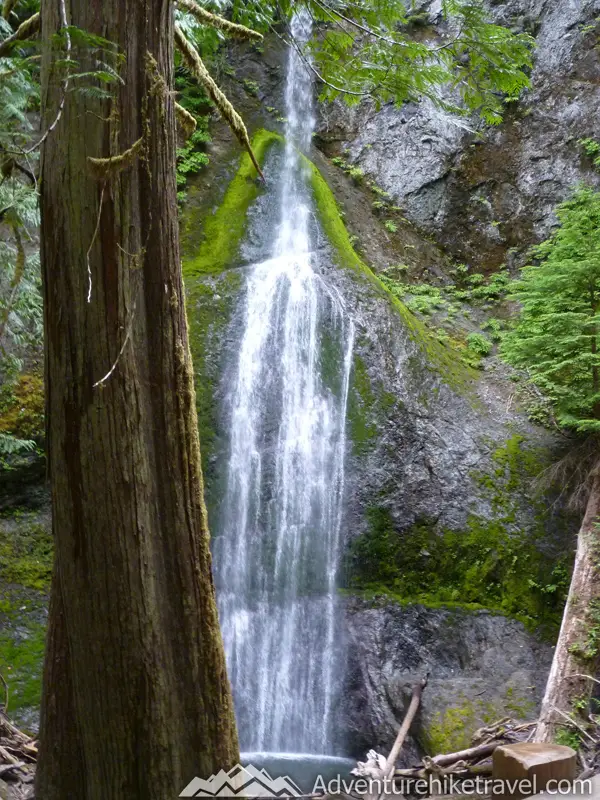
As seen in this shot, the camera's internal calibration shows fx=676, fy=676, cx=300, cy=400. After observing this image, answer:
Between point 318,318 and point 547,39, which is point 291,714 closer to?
point 318,318

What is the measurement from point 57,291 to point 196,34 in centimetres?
460

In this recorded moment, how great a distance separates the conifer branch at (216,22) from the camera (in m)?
3.69

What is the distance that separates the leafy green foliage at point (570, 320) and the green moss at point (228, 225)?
5.33 metres

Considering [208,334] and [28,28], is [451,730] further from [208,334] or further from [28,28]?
[28,28]

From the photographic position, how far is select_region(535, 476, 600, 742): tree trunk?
5.65 meters

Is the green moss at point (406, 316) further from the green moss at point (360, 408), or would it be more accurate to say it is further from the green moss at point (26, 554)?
the green moss at point (26, 554)

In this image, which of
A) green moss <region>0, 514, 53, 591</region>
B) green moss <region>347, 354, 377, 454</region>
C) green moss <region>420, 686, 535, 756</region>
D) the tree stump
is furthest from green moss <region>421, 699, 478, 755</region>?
green moss <region>0, 514, 53, 591</region>

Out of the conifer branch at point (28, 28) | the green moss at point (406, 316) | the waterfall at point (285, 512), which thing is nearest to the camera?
the conifer branch at point (28, 28)

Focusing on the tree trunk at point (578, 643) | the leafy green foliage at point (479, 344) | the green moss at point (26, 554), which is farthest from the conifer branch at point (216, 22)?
the leafy green foliage at point (479, 344)

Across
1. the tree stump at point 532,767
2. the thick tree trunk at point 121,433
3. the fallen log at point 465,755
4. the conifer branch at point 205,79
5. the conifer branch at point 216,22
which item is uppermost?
the conifer branch at point 216,22

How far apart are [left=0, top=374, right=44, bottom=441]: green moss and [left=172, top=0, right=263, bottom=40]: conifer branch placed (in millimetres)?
6059

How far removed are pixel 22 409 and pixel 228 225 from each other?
531 centimetres

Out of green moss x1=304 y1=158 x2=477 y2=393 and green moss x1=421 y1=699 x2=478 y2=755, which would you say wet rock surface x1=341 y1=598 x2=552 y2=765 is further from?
green moss x1=304 y1=158 x2=477 y2=393

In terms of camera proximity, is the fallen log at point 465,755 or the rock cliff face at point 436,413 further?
the rock cliff face at point 436,413
